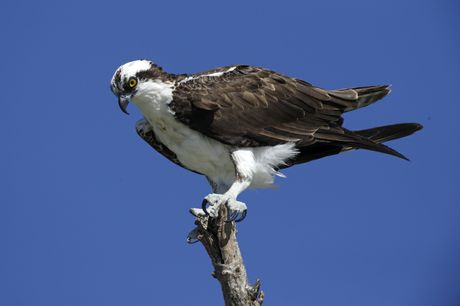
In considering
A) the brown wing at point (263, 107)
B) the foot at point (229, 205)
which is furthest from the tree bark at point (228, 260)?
the brown wing at point (263, 107)

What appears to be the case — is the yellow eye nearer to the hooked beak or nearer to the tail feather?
the hooked beak

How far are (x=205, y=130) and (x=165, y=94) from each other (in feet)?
1.77

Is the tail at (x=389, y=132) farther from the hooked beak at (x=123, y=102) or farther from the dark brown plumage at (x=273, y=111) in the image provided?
the hooked beak at (x=123, y=102)

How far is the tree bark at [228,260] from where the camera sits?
6840mm

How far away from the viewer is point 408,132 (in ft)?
27.0

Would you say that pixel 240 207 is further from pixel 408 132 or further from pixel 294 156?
pixel 408 132

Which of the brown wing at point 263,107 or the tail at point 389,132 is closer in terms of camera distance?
the brown wing at point 263,107

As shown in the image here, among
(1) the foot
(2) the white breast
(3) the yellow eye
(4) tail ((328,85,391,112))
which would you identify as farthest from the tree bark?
(4) tail ((328,85,391,112))

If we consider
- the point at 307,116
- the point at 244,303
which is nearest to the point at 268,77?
the point at 307,116

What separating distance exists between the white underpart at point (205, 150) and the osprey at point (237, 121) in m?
0.01

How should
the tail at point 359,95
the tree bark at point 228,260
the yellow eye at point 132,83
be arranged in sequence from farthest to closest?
the tail at point 359,95
the yellow eye at point 132,83
the tree bark at point 228,260

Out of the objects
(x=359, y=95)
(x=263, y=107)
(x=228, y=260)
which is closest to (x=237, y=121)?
(x=263, y=107)

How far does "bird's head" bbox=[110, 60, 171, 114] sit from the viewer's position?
7309 mm

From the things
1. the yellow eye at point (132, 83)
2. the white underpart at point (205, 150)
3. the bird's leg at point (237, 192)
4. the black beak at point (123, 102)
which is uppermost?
the yellow eye at point (132, 83)
